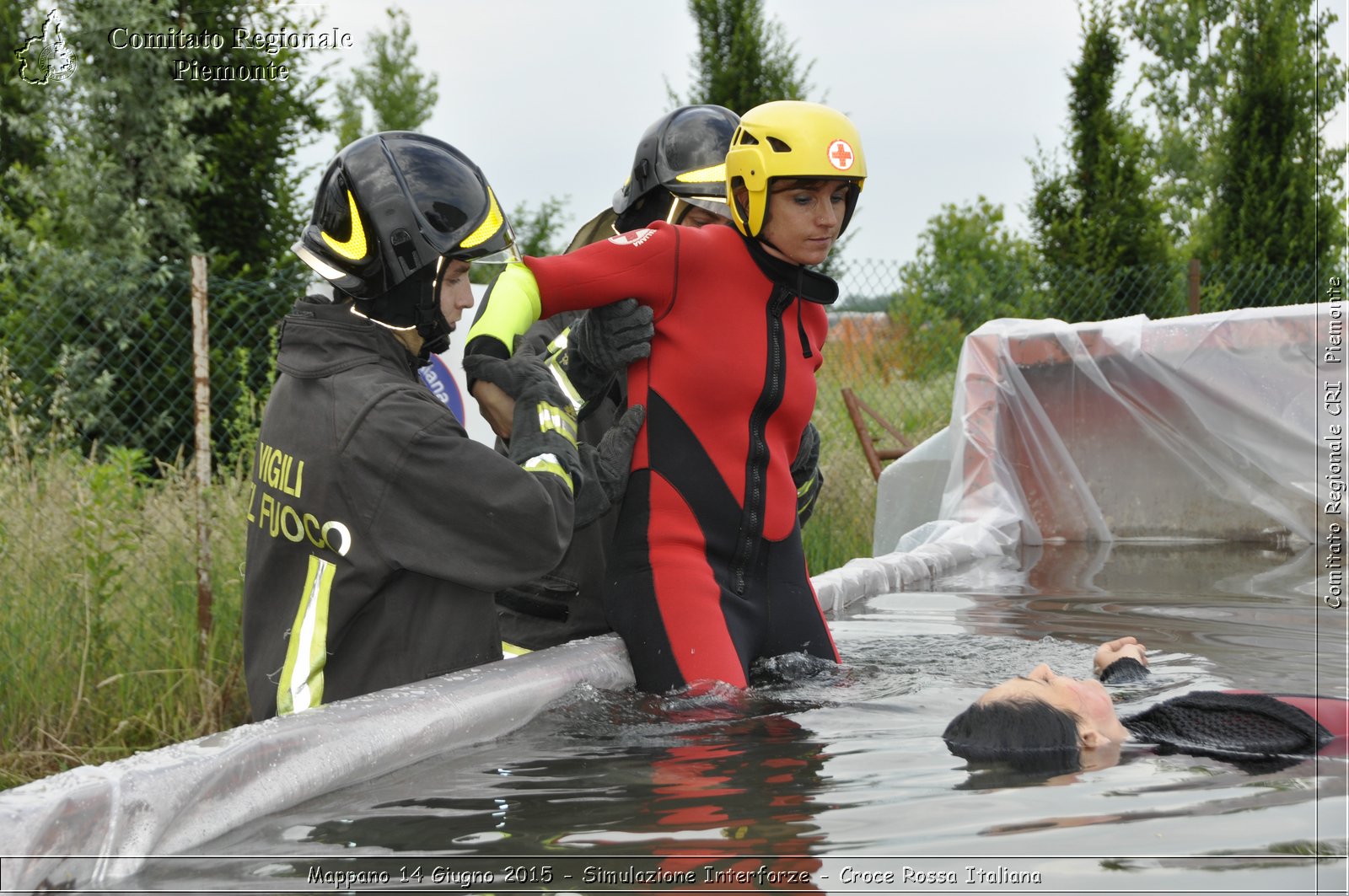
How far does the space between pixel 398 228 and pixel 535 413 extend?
539 mm

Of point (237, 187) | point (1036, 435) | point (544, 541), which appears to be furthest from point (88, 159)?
point (544, 541)

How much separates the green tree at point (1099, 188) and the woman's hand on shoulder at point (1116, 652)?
11.3 metres

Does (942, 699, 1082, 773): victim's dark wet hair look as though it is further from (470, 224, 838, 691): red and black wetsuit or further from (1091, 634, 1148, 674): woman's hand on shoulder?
(1091, 634, 1148, 674): woman's hand on shoulder

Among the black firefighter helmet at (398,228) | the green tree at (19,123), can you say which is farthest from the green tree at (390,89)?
the black firefighter helmet at (398,228)

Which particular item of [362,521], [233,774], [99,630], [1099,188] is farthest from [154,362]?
[1099,188]

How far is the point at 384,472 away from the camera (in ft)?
9.36

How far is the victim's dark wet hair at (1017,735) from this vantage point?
3.00m

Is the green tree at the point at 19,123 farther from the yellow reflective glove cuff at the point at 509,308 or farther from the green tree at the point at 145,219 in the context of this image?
the yellow reflective glove cuff at the point at 509,308

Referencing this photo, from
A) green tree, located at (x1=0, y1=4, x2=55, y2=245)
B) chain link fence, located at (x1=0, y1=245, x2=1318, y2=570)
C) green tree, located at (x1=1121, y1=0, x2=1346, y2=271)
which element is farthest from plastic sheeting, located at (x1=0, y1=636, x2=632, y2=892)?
green tree, located at (x1=1121, y1=0, x2=1346, y2=271)

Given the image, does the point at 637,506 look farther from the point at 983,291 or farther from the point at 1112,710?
the point at 983,291

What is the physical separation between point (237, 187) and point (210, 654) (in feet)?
19.1

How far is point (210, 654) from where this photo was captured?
4852mm

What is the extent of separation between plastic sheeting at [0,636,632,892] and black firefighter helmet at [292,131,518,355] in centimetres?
83

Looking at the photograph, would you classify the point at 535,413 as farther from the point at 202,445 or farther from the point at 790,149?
the point at 202,445
